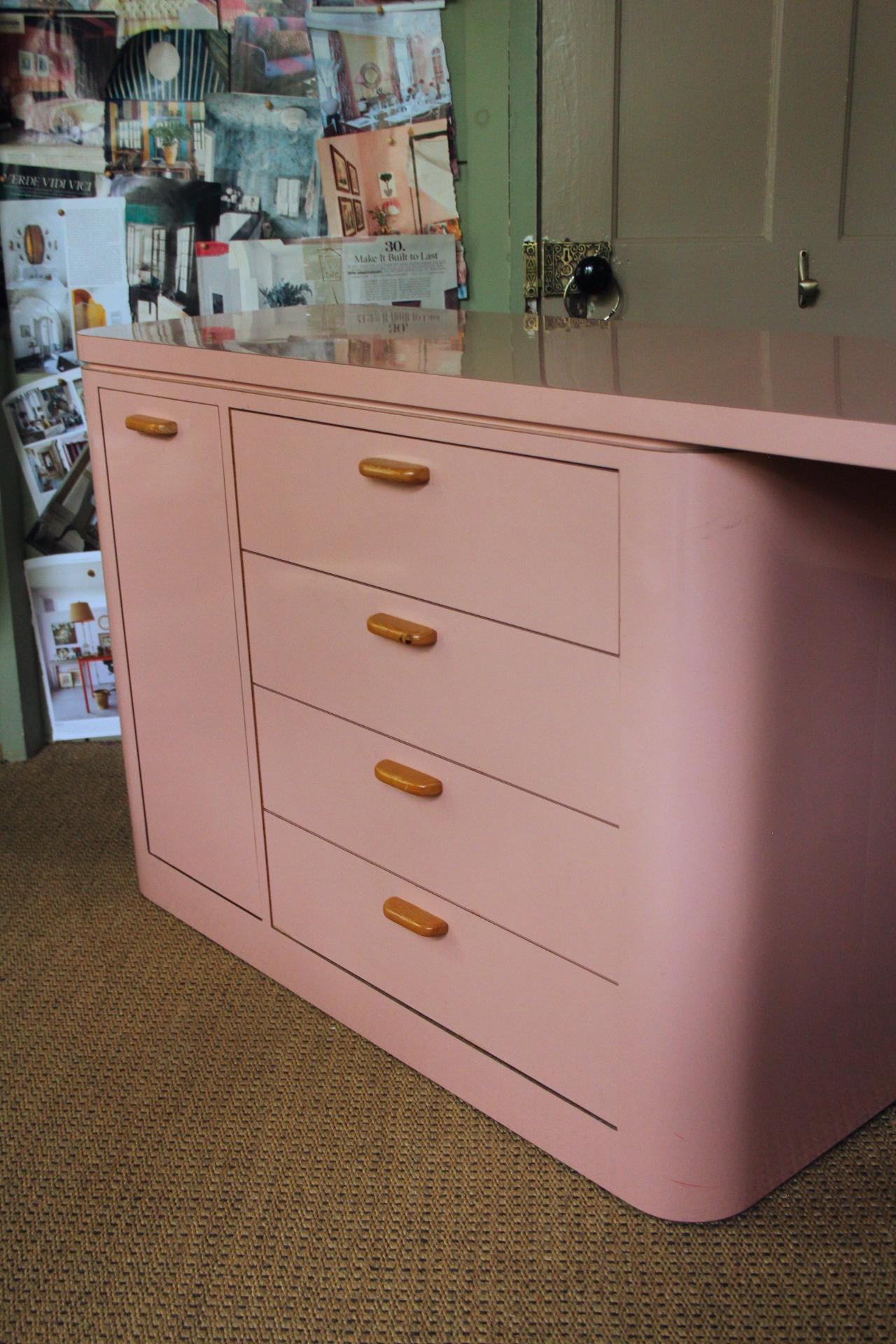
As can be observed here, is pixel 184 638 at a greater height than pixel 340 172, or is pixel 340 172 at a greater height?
pixel 340 172

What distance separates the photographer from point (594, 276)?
2082mm

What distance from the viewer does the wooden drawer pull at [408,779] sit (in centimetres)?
132

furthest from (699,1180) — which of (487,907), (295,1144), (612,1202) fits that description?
(295,1144)

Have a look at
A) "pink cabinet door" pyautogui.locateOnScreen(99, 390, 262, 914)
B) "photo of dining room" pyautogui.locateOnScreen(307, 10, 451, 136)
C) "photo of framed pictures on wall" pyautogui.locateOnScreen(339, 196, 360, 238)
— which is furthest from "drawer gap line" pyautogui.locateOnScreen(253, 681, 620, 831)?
"photo of dining room" pyautogui.locateOnScreen(307, 10, 451, 136)

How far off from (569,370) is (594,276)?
96 centimetres

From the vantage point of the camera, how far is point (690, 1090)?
116cm

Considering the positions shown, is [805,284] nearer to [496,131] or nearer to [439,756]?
[496,131]

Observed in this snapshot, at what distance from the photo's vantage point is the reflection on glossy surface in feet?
3.27

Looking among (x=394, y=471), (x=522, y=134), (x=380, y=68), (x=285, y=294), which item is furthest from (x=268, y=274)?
(x=394, y=471)

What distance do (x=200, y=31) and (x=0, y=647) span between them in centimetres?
115

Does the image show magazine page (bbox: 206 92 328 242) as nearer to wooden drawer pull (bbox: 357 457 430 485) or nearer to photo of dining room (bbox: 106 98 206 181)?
photo of dining room (bbox: 106 98 206 181)

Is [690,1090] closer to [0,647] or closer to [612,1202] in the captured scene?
[612,1202]

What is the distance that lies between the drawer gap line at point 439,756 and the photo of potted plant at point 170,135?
1.17 meters

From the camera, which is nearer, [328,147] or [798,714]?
[798,714]
